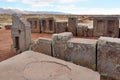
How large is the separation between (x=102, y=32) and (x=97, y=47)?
8155mm

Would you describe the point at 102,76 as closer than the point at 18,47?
Yes

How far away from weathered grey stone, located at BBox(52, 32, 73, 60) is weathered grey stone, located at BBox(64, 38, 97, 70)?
0.14 metres

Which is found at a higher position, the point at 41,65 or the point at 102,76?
the point at 41,65

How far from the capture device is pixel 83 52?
6156mm

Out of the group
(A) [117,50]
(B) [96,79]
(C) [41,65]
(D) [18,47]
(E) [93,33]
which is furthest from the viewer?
(E) [93,33]

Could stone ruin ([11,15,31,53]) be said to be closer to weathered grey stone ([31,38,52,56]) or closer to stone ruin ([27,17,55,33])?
weathered grey stone ([31,38,52,56])

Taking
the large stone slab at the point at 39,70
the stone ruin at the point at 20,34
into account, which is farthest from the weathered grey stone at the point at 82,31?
the large stone slab at the point at 39,70

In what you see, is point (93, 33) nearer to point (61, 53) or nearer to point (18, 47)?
point (18, 47)

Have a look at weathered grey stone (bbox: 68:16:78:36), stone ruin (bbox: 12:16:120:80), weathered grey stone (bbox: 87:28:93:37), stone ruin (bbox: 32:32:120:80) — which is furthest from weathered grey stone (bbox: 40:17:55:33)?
stone ruin (bbox: 32:32:120:80)

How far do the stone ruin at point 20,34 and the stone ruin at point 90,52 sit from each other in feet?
7.68

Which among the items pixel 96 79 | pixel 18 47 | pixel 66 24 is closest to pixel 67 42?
pixel 96 79

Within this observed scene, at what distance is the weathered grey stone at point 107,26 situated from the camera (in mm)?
13086

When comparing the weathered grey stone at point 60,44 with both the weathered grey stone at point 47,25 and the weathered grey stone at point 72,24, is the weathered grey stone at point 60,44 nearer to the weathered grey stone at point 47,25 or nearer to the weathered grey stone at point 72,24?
the weathered grey stone at point 72,24

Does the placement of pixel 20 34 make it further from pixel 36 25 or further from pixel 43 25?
pixel 36 25
